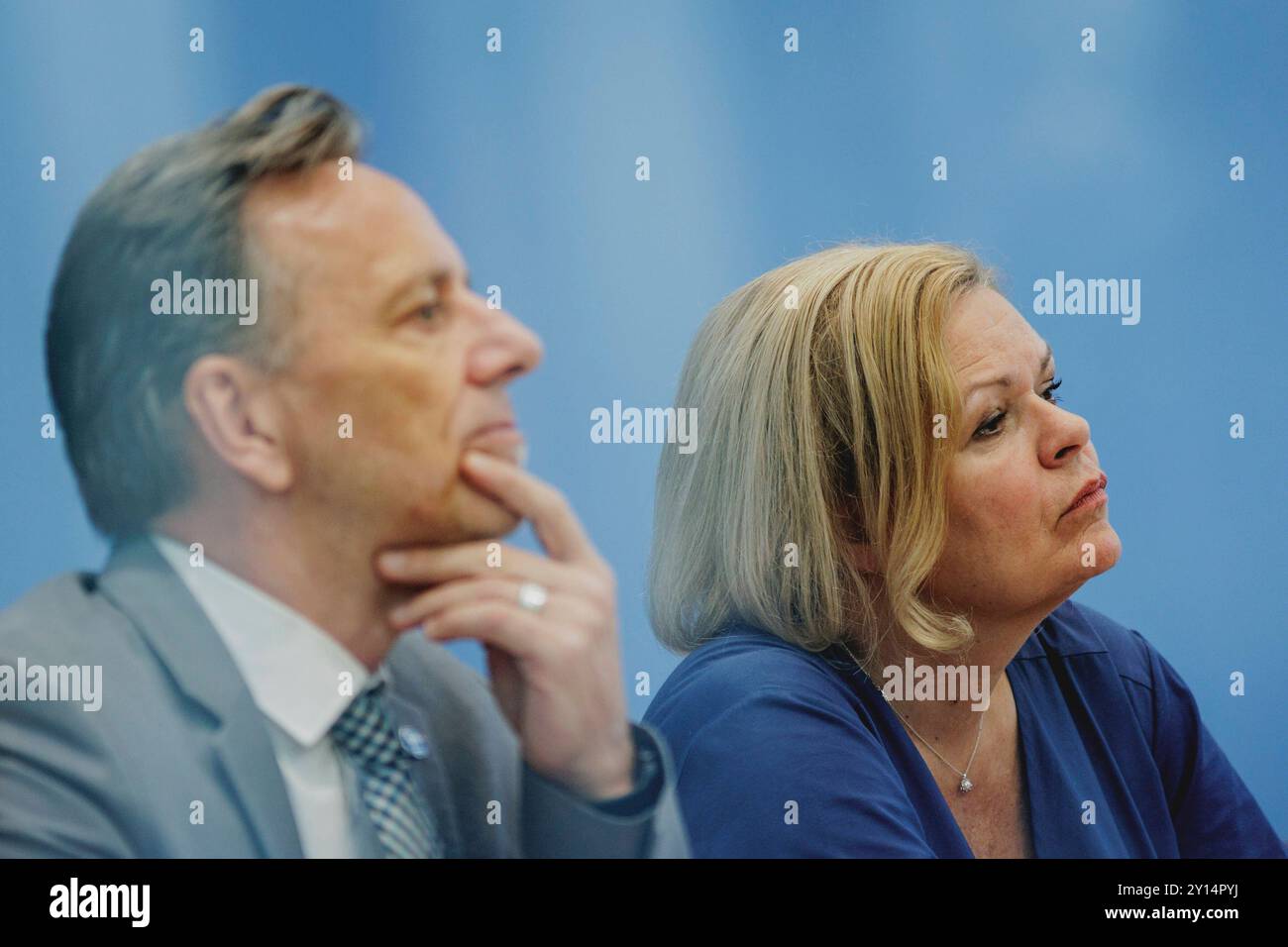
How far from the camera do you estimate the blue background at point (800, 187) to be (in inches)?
77.4

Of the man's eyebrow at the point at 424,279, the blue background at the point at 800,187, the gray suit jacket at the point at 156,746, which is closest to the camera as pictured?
the gray suit jacket at the point at 156,746

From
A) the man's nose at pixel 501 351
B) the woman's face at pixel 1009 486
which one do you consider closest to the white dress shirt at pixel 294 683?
the man's nose at pixel 501 351

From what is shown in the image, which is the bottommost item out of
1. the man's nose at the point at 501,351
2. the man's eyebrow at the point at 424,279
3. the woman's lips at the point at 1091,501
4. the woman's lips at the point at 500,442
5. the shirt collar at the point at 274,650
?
the shirt collar at the point at 274,650

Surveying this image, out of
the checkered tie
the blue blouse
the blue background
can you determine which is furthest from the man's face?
the blue blouse

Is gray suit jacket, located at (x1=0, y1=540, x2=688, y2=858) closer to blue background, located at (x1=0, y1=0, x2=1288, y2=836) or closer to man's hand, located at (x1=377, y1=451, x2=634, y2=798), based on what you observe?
man's hand, located at (x1=377, y1=451, x2=634, y2=798)

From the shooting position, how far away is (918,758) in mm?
1930

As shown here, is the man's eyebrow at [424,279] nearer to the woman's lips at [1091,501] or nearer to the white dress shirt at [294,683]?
the white dress shirt at [294,683]

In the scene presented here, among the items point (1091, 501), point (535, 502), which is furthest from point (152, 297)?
point (1091, 501)

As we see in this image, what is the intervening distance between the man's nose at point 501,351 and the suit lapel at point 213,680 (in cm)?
48

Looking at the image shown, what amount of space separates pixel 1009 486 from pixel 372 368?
93cm

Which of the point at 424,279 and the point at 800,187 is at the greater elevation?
the point at 800,187

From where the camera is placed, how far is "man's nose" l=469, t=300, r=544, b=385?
1867 millimetres

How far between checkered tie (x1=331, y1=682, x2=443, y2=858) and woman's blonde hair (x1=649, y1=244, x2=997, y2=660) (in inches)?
16.7

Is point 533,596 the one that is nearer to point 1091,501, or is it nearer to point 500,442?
point 500,442
